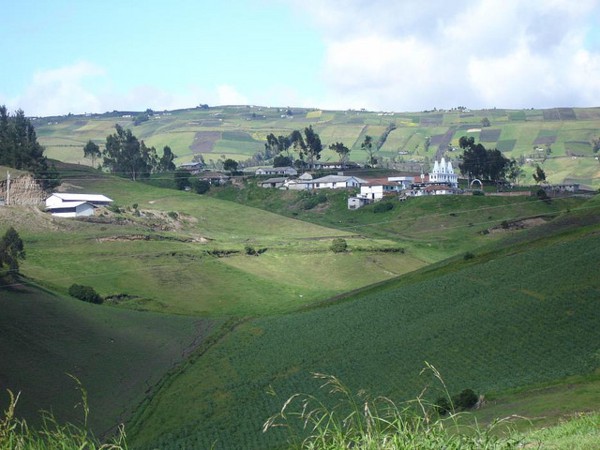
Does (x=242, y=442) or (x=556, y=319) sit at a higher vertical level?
(x=556, y=319)

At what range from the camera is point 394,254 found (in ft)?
447

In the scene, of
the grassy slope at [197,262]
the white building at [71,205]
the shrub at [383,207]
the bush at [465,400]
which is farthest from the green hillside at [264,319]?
the shrub at [383,207]

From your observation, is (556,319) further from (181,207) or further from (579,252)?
(181,207)

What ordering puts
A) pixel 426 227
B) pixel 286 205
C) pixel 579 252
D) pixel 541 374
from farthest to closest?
pixel 286 205 → pixel 426 227 → pixel 579 252 → pixel 541 374

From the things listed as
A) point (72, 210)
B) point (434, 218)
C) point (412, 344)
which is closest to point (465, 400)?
point (412, 344)

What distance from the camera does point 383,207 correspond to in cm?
17675

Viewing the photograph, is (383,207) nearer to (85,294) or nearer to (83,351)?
(85,294)

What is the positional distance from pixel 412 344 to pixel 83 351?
85.6ft

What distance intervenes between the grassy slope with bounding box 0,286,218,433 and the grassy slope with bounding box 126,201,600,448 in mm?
3397

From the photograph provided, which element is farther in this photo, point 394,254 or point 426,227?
point 426,227

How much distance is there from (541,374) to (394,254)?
77025mm

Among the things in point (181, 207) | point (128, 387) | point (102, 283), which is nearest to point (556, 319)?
point (128, 387)

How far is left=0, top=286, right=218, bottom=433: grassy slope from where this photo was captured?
64000 millimetres

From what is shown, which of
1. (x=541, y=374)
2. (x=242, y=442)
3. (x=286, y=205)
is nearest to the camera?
(x=242, y=442)
